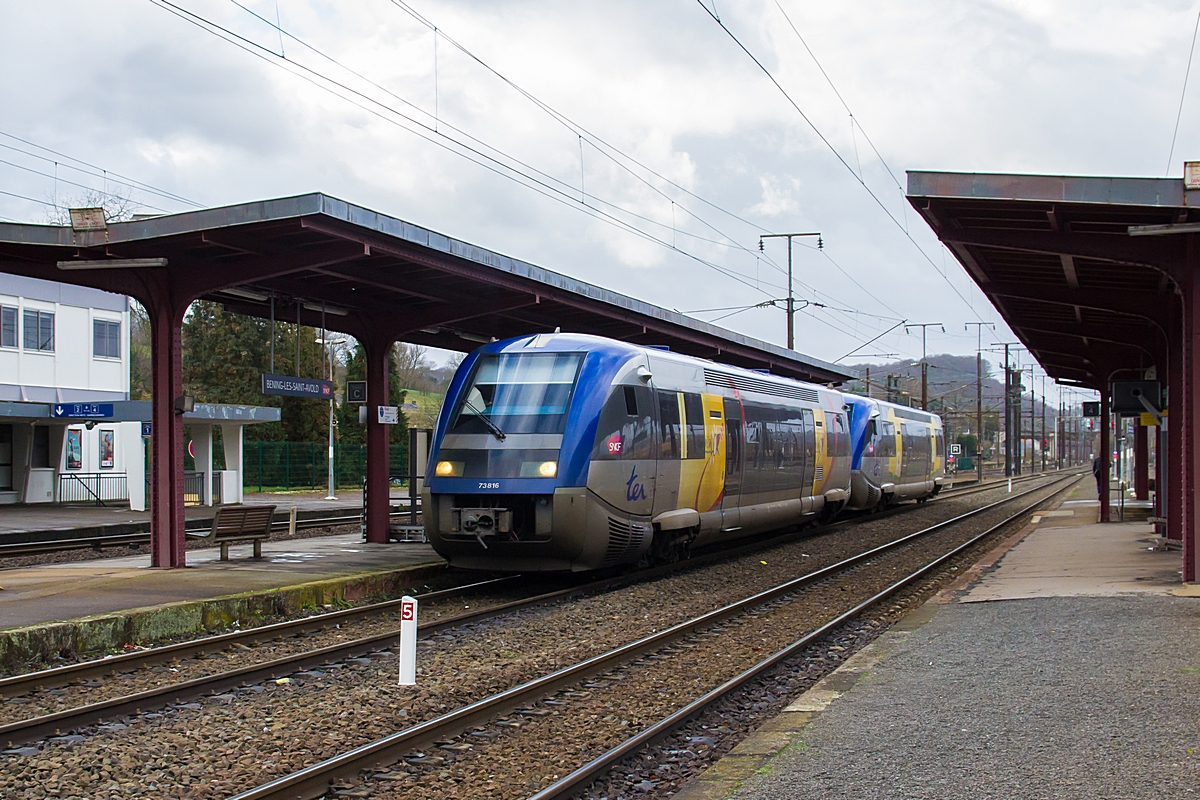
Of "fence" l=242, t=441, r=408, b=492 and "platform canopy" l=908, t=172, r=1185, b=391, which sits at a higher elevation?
"platform canopy" l=908, t=172, r=1185, b=391

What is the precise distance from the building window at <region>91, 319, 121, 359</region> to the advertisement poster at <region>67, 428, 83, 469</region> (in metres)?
2.77

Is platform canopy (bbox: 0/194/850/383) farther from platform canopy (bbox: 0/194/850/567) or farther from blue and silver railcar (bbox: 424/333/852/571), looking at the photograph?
blue and silver railcar (bbox: 424/333/852/571)

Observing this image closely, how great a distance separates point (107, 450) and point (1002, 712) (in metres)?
34.4

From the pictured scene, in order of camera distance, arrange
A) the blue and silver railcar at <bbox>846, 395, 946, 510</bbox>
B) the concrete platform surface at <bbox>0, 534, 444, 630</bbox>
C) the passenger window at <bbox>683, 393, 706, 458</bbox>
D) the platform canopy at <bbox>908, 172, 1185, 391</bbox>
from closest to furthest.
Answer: the concrete platform surface at <bbox>0, 534, 444, 630</bbox>
the platform canopy at <bbox>908, 172, 1185, 391</bbox>
the passenger window at <bbox>683, 393, 706, 458</bbox>
the blue and silver railcar at <bbox>846, 395, 946, 510</bbox>

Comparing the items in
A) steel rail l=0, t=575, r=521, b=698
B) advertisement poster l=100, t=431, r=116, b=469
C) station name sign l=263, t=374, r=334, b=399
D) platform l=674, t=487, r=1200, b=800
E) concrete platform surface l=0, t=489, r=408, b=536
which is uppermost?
station name sign l=263, t=374, r=334, b=399

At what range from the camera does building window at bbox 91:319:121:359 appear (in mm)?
36000

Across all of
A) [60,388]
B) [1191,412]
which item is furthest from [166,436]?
[60,388]

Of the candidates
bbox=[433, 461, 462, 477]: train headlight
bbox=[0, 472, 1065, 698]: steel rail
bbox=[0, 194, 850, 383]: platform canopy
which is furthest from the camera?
bbox=[433, 461, 462, 477]: train headlight

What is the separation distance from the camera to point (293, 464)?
1957 inches

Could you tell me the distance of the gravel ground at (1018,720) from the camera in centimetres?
560

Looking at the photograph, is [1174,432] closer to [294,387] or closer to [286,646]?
[294,387]

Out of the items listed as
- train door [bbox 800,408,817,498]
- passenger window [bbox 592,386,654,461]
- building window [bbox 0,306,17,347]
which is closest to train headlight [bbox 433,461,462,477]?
passenger window [bbox 592,386,654,461]

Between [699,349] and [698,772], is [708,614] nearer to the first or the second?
[698,772]

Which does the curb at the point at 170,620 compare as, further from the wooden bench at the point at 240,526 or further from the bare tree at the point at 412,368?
the bare tree at the point at 412,368
